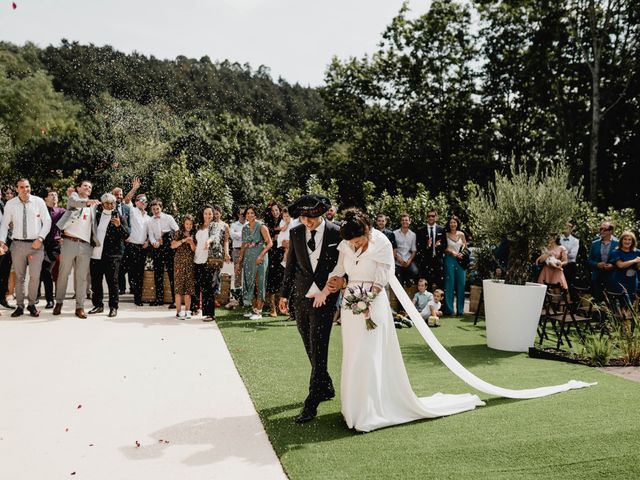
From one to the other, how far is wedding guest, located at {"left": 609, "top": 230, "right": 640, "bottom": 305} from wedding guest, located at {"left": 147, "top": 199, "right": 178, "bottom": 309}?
8.08m

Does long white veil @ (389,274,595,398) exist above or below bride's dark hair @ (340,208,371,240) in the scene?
below

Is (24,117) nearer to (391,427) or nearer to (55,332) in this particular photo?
(55,332)

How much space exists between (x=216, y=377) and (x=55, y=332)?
132 inches

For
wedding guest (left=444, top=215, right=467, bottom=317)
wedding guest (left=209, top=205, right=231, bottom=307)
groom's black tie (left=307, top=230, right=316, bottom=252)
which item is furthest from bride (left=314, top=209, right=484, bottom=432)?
wedding guest (left=444, top=215, right=467, bottom=317)

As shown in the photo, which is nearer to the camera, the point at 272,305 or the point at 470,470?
the point at 470,470

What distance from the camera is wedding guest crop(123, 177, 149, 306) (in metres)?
11.2

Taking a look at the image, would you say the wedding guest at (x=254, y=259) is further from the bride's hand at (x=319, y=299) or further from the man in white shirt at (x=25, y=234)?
the bride's hand at (x=319, y=299)

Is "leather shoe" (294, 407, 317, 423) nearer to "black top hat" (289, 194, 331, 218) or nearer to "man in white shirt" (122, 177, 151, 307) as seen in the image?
"black top hat" (289, 194, 331, 218)

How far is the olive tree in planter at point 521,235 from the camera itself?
26.0 feet

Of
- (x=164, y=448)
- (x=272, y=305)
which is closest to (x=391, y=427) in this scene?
(x=164, y=448)

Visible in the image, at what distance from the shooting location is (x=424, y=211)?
1437 cm

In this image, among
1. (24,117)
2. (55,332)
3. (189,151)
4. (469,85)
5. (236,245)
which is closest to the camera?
(55,332)

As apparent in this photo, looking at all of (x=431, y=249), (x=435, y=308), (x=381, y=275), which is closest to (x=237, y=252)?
(x=431, y=249)

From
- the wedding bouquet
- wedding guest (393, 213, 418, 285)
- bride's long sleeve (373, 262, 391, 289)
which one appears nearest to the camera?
the wedding bouquet
